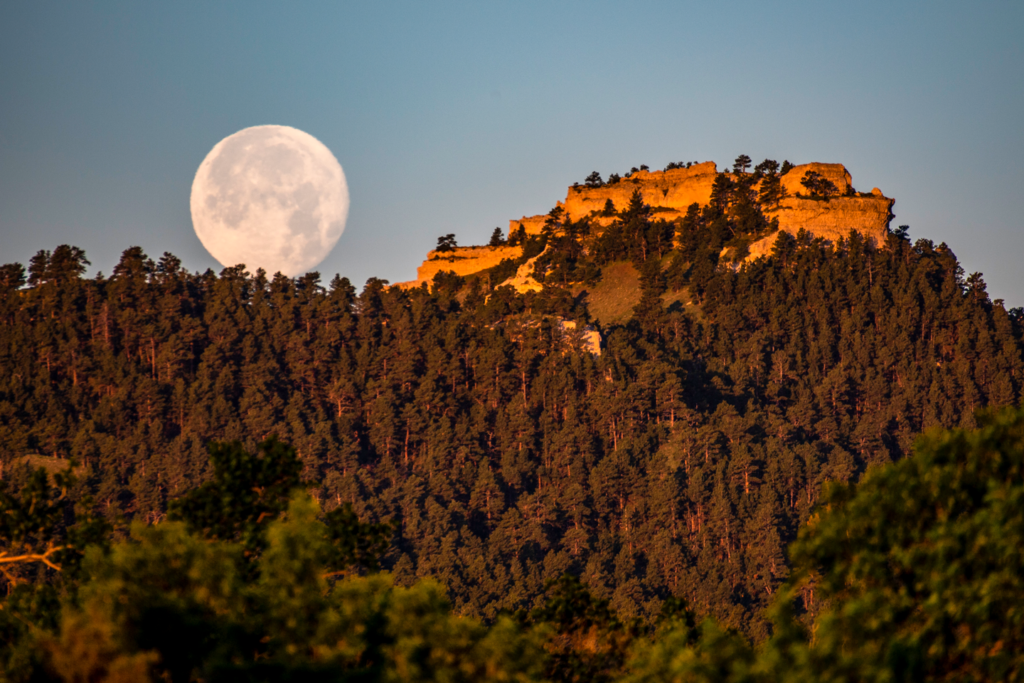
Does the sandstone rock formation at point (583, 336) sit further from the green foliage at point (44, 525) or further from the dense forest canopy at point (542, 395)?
the green foliage at point (44, 525)

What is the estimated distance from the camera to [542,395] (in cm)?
14925

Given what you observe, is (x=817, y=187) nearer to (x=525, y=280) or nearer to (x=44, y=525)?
(x=525, y=280)

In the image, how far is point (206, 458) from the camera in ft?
426

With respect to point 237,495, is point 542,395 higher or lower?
higher

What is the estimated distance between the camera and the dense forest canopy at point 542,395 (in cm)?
11844

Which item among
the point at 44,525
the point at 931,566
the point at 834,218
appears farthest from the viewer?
the point at 834,218

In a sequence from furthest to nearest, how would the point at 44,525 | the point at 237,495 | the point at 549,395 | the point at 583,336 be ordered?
the point at 583,336
the point at 549,395
the point at 44,525
the point at 237,495

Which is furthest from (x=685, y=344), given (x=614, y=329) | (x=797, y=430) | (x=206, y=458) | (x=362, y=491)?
(x=206, y=458)

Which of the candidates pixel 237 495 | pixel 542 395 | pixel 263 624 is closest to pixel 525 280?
pixel 542 395

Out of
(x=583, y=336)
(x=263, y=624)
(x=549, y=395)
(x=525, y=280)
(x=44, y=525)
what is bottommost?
(x=263, y=624)

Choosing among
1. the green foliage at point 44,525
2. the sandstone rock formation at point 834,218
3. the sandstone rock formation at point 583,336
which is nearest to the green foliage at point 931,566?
the green foliage at point 44,525

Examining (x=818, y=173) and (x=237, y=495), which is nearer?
(x=237, y=495)

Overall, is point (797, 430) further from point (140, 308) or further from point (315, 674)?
point (315, 674)

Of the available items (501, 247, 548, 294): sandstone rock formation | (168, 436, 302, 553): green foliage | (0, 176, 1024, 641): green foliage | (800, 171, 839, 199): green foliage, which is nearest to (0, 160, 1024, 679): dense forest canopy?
(0, 176, 1024, 641): green foliage
